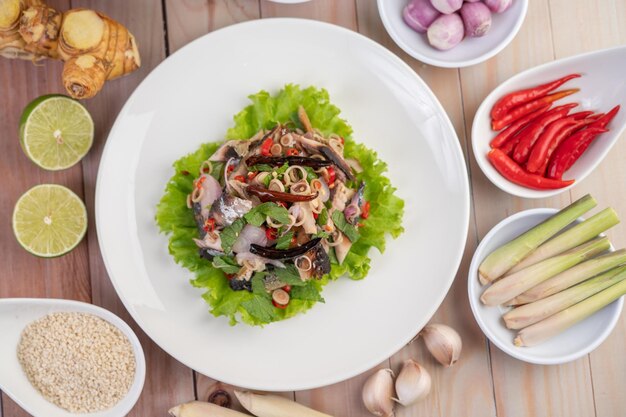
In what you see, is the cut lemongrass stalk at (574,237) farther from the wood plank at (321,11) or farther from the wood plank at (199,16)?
the wood plank at (199,16)

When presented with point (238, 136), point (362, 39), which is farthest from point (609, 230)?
point (238, 136)

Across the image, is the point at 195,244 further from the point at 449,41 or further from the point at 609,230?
the point at 609,230

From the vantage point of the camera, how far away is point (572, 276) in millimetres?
3033

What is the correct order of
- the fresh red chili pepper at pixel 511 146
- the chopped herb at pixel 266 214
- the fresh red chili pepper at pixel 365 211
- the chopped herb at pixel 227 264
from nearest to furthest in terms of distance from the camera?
the chopped herb at pixel 266 214, the chopped herb at pixel 227 264, the fresh red chili pepper at pixel 365 211, the fresh red chili pepper at pixel 511 146

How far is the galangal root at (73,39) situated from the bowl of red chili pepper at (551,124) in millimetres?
1725

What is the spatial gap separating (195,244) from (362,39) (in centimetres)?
122

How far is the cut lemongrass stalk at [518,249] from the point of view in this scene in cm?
301

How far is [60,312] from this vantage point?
3.06 meters

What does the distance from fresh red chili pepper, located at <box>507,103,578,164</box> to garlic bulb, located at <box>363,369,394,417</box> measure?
4.06ft

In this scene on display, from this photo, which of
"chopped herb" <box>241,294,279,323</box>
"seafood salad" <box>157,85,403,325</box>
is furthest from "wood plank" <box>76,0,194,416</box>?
"chopped herb" <box>241,294,279,323</box>

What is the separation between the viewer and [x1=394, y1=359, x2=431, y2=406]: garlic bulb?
3.06 m

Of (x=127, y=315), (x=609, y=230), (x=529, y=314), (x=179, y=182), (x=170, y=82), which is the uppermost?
(x=170, y=82)

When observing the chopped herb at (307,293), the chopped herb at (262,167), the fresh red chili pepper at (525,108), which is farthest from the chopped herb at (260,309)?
the fresh red chili pepper at (525,108)

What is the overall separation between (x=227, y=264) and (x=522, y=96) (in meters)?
1.62
